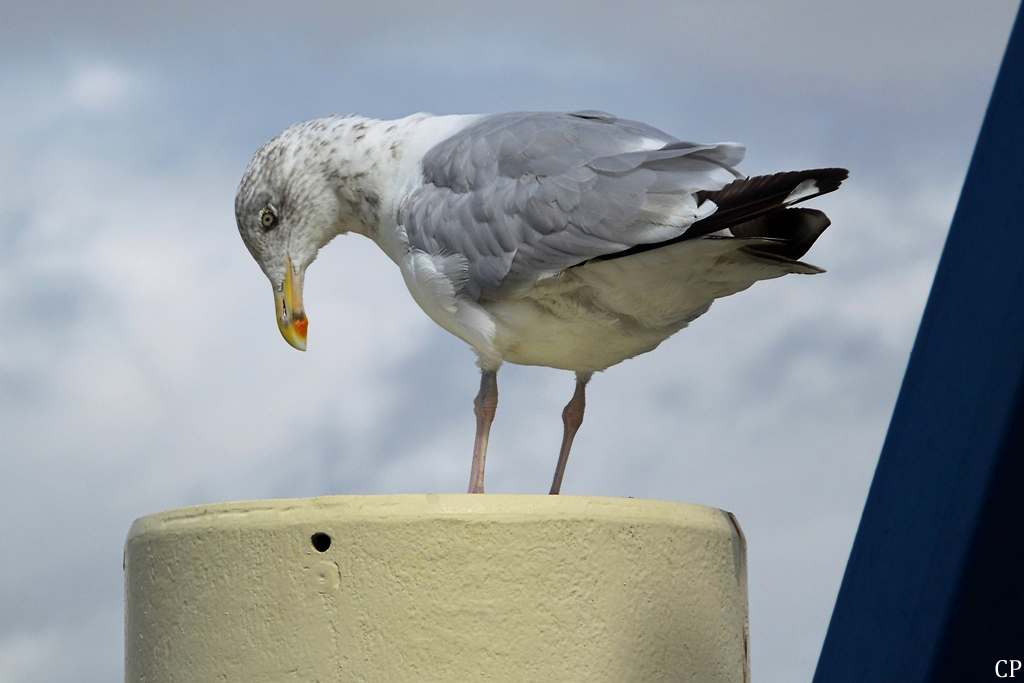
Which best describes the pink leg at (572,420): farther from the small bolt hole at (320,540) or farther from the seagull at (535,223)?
the small bolt hole at (320,540)

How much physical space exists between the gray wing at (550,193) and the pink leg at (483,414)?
55 cm

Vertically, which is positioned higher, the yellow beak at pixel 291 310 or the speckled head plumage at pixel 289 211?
the speckled head plumage at pixel 289 211

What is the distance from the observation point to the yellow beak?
5355 mm

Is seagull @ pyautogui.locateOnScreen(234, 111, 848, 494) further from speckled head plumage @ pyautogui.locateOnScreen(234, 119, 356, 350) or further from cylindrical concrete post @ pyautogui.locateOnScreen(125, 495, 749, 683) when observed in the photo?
cylindrical concrete post @ pyautogui.locateOnScreen(125, 495, 749, 683)

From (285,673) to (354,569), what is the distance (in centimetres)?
34

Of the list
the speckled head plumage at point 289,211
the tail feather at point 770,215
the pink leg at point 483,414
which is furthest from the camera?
the speckled head plumage at point 289,211

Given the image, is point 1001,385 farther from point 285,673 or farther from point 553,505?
point 285,673

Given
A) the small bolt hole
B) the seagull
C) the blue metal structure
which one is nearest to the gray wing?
the seagull

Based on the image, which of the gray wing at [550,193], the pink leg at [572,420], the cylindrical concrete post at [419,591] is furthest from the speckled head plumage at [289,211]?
the cylindrical concrete post at [419,591]

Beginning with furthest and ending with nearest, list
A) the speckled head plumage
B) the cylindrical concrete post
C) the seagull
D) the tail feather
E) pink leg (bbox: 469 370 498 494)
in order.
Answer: the speckled head plumage, pink leg (bbox: 469 370 498 494), the seagull, the tail feather, the cylindrical concrete post

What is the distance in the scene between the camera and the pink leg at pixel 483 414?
5.13m

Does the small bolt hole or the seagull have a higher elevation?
the seagull

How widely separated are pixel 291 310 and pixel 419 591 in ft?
7.59

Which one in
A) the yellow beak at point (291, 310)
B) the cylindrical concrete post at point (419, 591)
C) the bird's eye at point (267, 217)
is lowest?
the cylindrical concrete post at point (419, 591)
